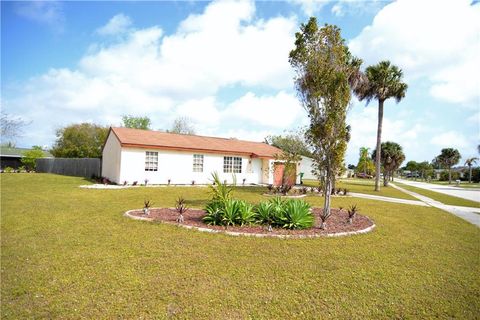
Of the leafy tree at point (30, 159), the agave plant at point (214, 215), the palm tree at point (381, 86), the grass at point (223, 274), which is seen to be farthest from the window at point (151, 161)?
the leafy tree at point (30, 159)

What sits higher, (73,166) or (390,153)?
(390,153)

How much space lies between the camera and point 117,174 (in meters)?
21.3

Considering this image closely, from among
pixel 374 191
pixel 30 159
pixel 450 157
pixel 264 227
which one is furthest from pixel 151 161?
pixel 450 157

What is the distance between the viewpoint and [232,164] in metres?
26.5

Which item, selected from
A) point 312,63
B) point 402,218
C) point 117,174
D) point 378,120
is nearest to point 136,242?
point 312,63

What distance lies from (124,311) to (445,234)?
9.74m

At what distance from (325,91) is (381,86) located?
20.2 meters

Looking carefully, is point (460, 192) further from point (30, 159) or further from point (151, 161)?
point (30, 159)

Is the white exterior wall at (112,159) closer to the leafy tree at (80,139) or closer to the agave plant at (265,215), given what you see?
the agave plant at (265,215)

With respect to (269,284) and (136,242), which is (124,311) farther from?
(136,242)

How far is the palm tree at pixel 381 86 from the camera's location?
26828 millimetres

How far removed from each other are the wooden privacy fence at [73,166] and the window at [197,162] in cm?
897

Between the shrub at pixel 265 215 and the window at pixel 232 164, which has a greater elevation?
the window at pixel 232 164

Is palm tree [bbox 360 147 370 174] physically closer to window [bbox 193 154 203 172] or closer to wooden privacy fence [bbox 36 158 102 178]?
window [bbox 193 154 203 172]
